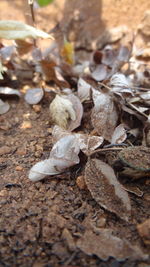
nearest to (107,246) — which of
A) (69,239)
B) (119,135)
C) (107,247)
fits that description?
(107,247)

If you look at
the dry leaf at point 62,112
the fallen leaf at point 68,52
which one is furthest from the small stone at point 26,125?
the fallen leaf at point 68,52

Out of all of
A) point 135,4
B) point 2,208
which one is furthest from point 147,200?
point 135,4

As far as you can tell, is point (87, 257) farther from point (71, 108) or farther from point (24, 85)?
point (24, 85)

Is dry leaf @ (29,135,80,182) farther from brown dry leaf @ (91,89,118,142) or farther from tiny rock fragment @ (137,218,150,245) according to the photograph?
tiny rock fragment @ (137,218,150,245)

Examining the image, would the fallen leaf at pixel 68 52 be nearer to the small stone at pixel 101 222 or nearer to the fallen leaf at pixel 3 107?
the fallen leaf at pixel 3 107

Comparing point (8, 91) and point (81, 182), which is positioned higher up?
point (8, 91)

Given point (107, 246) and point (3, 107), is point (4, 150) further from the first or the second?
point (107, 246)
